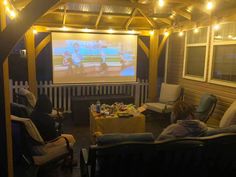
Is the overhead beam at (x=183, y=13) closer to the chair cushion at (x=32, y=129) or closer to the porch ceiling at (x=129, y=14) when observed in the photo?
the porch ceiling at (x=129, y=14)

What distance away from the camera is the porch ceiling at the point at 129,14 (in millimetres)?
4621

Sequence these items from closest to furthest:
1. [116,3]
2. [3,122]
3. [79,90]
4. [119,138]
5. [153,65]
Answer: [3,122], [119,138], [116,3], [79,90], [153,65]

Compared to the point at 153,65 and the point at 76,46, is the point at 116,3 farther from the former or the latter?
the point at 153,65

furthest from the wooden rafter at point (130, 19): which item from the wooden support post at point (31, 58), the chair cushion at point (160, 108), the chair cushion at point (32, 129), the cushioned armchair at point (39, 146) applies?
the chair cushion at point (32, 129)

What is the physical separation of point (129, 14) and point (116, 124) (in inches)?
138

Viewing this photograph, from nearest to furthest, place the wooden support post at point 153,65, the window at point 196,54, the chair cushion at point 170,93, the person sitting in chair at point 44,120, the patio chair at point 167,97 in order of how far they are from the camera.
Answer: the person sitting in chair at point 44,120 < the window at point 196,54 < the patio chair at point 167,97 < the chair cushion at point 170,93 < the wooden support post at point 153,65

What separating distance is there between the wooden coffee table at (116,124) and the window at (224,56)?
80.4 inches

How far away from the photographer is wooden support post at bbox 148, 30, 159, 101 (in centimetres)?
656

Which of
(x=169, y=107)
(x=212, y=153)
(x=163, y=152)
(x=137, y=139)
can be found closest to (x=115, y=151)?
(x=137, y=139)

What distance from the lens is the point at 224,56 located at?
483cm

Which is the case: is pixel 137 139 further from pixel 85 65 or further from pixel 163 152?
pixel 85 65

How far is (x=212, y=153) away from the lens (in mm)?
2369

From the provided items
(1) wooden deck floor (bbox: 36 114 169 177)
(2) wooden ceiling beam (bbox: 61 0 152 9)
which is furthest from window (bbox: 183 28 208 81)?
(2) wooden ceiling beam (bbox: 61 0 152 9)

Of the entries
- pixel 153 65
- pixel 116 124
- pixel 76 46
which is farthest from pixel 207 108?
pixel 76 46
